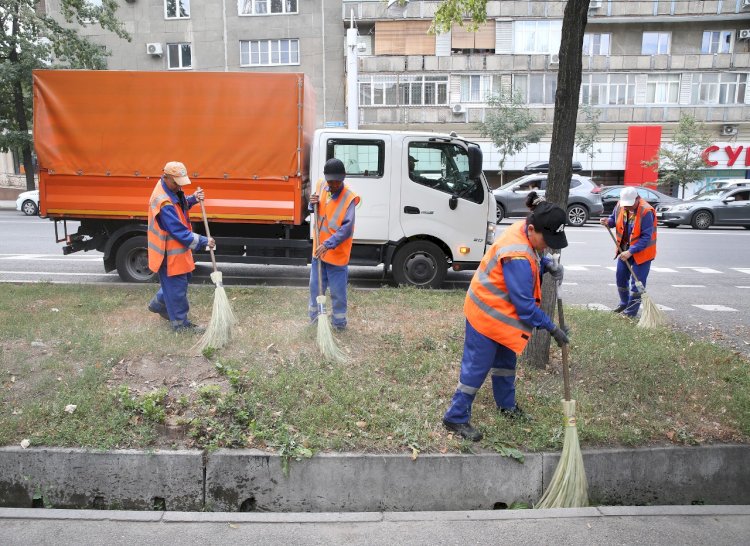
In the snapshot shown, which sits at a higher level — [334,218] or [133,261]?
[334,218]

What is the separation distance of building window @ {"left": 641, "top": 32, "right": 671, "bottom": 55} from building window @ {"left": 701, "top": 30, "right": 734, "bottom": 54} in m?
2.10

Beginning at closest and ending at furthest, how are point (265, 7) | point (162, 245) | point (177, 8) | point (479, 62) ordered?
point (162, 245) → point (479, 62) → point (265, 7) → point (177, 8)

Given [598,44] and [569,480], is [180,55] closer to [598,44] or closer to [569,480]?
[598,44]

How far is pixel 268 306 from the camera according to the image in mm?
7301

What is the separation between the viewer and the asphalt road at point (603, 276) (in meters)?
8.45

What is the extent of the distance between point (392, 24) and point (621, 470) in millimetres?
31965

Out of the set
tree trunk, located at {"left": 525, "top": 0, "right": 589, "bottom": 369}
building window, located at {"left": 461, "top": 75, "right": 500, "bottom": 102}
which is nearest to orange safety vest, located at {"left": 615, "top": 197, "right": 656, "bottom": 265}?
tree trunk, located at {"left": 525, "top": 0, "right": 589, "bottom": 369}

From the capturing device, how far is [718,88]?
3312 centimetres

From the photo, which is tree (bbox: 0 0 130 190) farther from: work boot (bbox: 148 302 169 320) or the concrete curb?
the concrete curb

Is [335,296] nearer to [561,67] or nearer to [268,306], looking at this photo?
[268,306]

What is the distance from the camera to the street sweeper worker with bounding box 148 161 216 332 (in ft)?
19.1

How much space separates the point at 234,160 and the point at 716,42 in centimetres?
3543

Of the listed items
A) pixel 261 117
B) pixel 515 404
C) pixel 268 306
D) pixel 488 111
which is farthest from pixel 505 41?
pixel 515 404

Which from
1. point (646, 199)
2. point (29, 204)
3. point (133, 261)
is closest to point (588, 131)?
point (646, 199)
